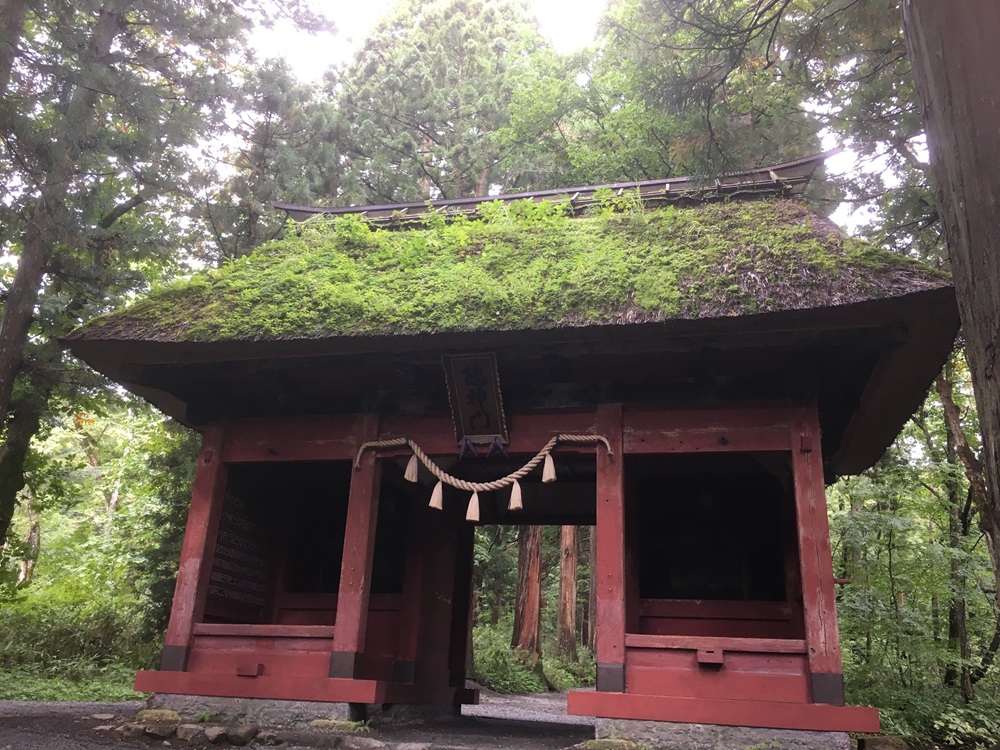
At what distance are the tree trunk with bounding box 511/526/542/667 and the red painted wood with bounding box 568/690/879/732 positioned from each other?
1087 cm

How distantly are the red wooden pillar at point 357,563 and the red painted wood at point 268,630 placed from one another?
21cm

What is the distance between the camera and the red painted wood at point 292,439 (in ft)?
22.6

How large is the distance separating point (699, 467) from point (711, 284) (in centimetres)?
266

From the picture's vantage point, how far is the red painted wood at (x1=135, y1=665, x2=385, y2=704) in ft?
19.3

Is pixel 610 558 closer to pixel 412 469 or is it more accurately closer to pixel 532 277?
pixel 412 469

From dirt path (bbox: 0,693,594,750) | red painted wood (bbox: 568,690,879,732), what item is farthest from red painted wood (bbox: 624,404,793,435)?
dirt path (bbox: 0,693,594,750)

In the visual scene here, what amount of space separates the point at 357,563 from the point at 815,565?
153 inches

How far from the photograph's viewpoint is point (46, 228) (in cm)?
713

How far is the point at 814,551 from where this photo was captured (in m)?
5.43

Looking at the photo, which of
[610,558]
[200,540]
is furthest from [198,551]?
[610,558]

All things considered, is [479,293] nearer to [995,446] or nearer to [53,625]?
[995,446]

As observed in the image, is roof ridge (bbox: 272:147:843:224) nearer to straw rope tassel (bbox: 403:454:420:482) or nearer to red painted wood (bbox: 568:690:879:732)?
straw rope tassel (bbox: 403:454:420:482)

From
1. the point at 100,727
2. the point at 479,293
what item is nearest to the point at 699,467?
the point at 479,293

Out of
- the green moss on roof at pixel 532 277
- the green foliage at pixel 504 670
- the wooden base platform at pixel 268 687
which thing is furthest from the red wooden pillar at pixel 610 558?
the green foliage at pixel 504 670
